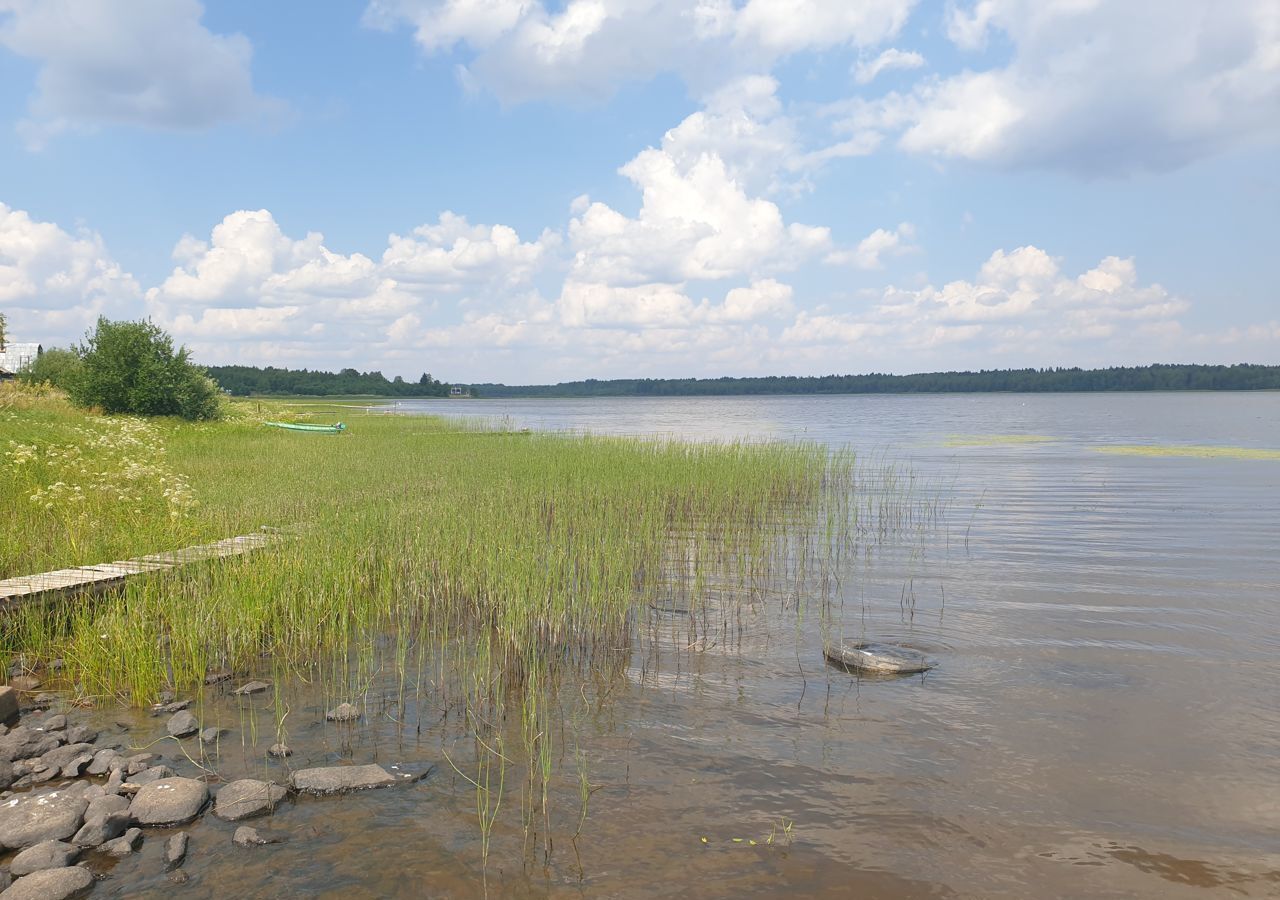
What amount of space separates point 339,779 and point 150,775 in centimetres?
127

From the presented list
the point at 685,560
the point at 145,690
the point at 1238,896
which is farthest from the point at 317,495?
the point at 1238,896

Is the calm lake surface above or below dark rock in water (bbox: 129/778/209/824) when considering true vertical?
below

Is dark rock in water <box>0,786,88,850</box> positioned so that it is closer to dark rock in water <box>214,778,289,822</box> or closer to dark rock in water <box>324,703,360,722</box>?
dark rock in water <box>214,778,289,822</box>

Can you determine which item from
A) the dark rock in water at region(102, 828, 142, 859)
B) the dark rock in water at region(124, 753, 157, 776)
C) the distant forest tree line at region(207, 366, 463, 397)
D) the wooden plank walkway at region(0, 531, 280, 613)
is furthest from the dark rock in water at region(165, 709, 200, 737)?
the distant forest tree line at region(207, 366, 463, 397)

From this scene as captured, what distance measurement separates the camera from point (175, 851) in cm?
485

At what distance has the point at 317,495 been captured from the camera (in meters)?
15.2

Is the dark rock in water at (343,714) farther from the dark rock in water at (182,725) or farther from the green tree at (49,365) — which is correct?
the green tree at (49,365)

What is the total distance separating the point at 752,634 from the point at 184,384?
118 ft

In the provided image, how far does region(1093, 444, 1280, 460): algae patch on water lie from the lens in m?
30.5

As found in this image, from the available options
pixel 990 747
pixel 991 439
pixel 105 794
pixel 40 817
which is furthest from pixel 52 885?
pixel 991 439

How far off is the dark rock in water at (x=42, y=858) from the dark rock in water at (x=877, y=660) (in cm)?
626

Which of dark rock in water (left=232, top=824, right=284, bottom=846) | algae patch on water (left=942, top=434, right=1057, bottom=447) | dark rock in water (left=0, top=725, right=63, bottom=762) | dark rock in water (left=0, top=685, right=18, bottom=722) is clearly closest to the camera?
dark rock in water (left=232, top=824, right=284, bottom=846)

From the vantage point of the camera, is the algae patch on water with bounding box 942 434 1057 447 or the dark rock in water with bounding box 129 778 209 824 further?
the algae patch on water with bounding box 942 434 1057 447

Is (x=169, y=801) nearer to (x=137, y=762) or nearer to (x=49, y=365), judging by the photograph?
(x=137, y=762)
